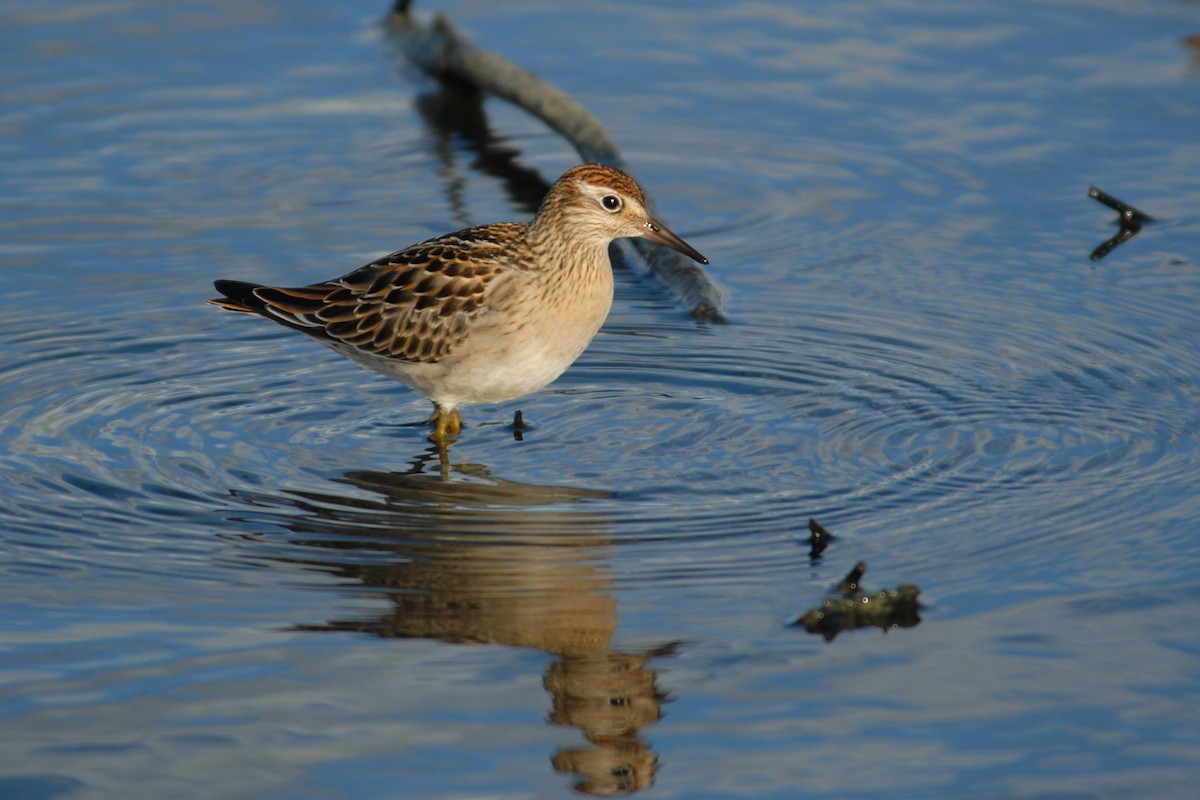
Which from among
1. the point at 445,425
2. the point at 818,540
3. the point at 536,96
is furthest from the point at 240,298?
the point at 536,96

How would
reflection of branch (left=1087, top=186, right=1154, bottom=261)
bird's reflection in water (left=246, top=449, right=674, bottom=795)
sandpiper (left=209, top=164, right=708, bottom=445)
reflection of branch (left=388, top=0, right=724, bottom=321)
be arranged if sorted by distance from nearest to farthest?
bird's reflection in water (left=246, top=449, right=674, bottom=795) < sandpiper (left=209, top=164, right=708, bottom=445) < reflection of branch (left=388, top=0, right=724, bottom=321) < reflection of branch (left=1087, top=186, right=1154, bottom=261)

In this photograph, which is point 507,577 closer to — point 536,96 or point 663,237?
point 663,237

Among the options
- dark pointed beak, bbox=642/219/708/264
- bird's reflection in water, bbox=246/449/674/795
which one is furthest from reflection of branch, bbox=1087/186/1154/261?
bird's reflection in water, bbox=246/449/674/795

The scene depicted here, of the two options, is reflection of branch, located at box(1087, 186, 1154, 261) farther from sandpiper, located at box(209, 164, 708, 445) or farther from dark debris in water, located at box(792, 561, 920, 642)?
dark debris in water, located at box(792, 561, 920, 642)

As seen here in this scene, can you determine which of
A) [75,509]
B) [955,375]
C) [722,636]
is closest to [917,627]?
[722,636]

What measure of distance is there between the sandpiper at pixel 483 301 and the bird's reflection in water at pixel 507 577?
0.57 metres

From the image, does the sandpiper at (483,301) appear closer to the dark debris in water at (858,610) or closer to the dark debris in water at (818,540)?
the dark debris in water at (818,540)

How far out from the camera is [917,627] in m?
6.88

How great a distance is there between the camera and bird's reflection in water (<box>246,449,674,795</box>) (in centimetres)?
636

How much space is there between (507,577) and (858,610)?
152 centimetres

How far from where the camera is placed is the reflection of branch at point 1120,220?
11352mm

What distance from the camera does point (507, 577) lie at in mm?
7449

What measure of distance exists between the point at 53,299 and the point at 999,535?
6.15m

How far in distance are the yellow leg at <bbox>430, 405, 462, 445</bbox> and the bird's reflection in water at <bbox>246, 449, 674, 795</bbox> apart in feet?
→ 1.19
